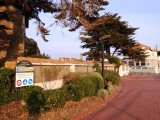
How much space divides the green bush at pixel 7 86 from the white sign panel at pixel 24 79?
0.71 m

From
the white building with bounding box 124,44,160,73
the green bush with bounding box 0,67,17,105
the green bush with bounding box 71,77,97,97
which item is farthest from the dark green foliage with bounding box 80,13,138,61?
the green bush with bounding box 0,67,17,105

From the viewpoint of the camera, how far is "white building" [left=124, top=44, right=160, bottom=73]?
75.3 m

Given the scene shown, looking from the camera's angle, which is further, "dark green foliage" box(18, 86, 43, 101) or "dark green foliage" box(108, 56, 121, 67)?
"dark green foliage" box(108, 56, 121, 67)

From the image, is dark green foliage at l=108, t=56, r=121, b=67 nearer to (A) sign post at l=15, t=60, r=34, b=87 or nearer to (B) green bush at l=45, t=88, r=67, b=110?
(B) green bush at l=45, t=88, r=67, b=110

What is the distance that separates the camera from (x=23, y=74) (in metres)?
11.6

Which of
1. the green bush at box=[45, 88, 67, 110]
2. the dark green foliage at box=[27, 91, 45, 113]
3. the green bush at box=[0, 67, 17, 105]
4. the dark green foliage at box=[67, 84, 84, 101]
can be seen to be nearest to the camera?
the dark green foliage at box=[27, 91, 45, 113]

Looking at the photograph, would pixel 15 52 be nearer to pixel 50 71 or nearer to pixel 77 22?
pixel 50 71

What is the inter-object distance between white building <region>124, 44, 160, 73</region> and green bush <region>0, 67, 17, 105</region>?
51418mm

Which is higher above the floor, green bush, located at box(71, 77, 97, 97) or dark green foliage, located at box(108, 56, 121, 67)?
dark green foliage, located at box(108, 56, 121, 67)

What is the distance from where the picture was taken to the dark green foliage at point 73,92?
14773mm

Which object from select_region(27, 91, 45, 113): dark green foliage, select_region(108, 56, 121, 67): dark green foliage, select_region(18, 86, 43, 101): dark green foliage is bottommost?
select_region(27, 91, 45, 113): dark green foliage

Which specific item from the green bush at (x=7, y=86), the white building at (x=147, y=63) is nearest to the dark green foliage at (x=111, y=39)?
the white building at (x=147, y=63)

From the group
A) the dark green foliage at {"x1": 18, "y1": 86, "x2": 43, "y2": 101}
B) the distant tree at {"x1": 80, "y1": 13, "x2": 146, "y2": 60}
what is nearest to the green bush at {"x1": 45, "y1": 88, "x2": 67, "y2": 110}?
the dark green foliage at {"x1": 18, "y1": 86, "x2": 43, "y2": 101}

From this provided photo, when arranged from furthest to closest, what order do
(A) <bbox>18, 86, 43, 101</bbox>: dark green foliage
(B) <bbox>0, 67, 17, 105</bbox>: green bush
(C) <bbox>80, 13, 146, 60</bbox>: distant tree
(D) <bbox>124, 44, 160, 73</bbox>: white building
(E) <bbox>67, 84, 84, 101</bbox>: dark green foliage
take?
(D) <bbox>124, 44, 160, 73</bbox>: white building < (C) <bbox>80, 13, 146, 60</bbox>: distant tree < (E) <bbox>67, 84, 84, 101</bbox>: dark green foliage < (A) <bbox>18, 86, 43, 101</bbox>: dark green foliage < (B) <bbox>0, 67, 17, 105</bbox>: green bush
